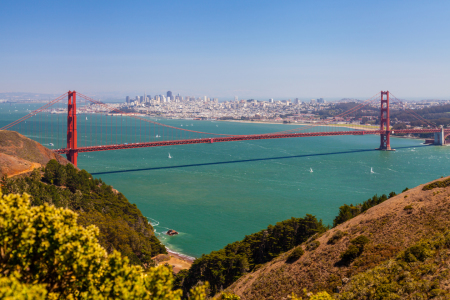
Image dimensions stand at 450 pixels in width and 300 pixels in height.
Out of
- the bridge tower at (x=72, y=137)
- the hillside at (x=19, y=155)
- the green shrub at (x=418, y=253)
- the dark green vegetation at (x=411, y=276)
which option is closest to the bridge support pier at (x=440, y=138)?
the bridge tower at (x=72, y=137)

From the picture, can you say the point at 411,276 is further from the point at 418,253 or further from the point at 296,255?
the point at 296,255

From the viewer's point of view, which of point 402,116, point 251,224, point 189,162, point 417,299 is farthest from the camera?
point 402,116

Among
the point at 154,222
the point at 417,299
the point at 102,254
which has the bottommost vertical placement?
the point at 154,222

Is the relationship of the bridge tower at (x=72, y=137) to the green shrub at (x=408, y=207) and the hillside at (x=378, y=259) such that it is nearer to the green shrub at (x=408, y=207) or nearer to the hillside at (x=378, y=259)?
the hillside at (x=378, y=259)

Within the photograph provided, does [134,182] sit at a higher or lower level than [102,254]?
lower

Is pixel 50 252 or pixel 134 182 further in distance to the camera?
pixel 134 182

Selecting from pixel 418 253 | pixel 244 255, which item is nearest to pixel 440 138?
pixel 244 255

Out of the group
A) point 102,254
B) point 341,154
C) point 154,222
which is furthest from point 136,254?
point 341,154

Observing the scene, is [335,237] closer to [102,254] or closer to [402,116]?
[102,254]
